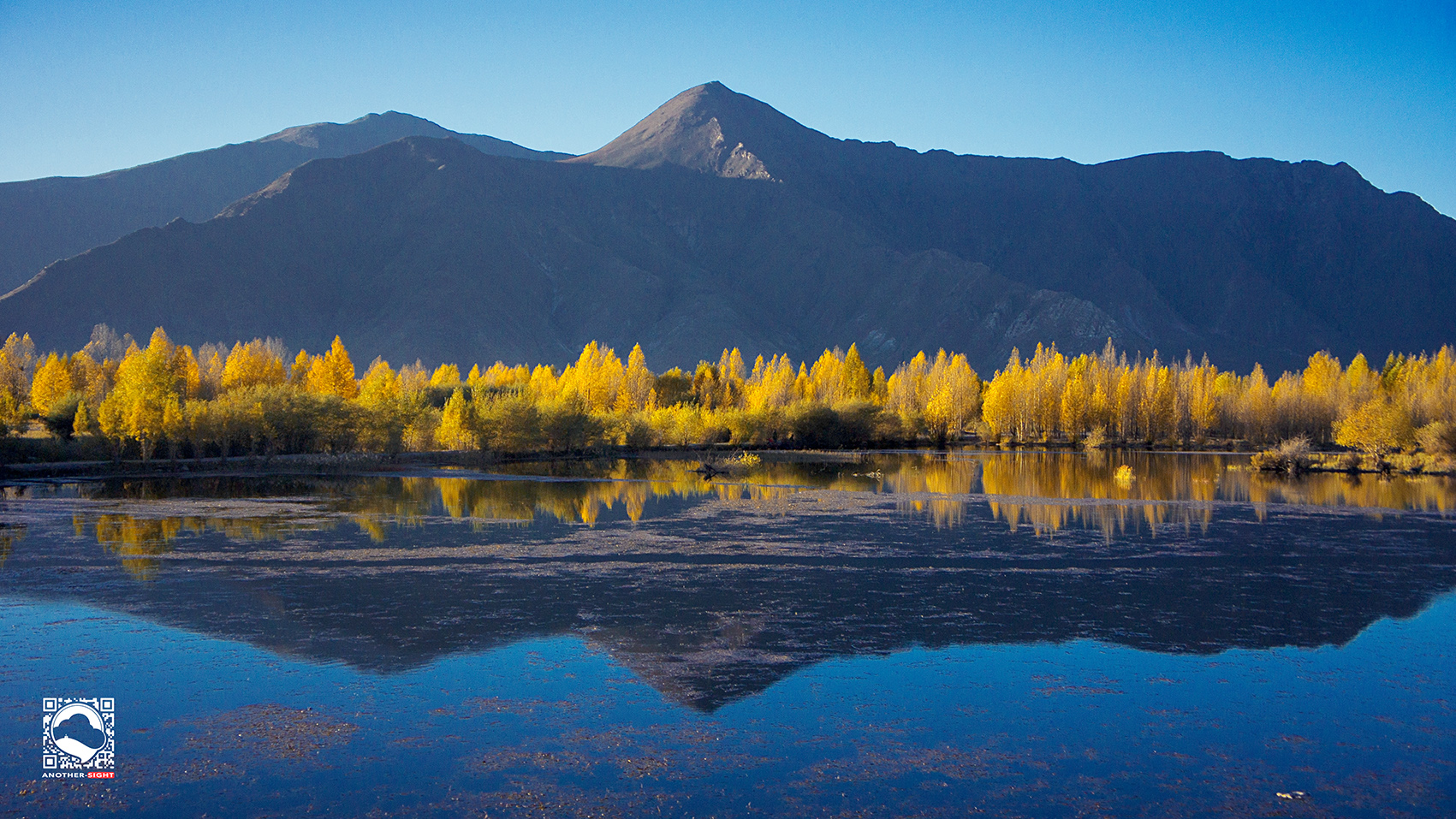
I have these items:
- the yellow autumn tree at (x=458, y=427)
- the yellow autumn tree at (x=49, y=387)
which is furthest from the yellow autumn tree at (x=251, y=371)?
the yellow autumn tree at (x=458, y=427)

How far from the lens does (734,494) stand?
39750mm

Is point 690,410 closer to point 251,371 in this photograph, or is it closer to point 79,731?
point 251,371

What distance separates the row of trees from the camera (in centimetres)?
5322

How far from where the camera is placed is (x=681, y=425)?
242 ft

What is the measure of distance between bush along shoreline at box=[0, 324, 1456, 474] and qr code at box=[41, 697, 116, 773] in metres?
39.6

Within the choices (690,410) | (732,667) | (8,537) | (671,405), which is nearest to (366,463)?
(8,537)

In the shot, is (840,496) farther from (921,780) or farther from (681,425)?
(681,425)

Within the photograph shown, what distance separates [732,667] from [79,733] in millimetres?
8104

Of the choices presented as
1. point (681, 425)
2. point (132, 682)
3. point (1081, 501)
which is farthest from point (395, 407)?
point (132, 682)

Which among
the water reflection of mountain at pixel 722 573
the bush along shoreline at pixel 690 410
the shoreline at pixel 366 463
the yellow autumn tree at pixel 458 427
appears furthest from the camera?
the yellow autumn tree at pixel 458 427

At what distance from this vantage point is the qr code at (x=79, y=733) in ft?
35.0

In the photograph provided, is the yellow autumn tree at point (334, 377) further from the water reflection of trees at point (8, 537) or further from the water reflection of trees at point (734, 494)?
the water reflection of trees at point (8, 537)

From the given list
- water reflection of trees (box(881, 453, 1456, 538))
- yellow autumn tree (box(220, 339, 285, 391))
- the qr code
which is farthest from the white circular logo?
yellow autumn tree (box(220, 339, 285, 391))

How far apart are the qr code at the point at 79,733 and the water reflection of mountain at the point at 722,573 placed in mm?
3006
